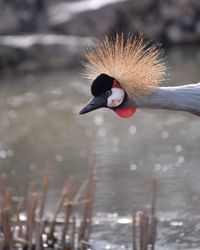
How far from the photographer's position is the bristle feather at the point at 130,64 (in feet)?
9.46

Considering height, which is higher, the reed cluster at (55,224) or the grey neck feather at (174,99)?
the grey neck feather at (174,99)

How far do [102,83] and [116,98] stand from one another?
0.25ft

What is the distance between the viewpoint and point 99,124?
7.29 meters

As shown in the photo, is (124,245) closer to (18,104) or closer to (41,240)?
(41,240)

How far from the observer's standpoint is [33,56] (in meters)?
10.1

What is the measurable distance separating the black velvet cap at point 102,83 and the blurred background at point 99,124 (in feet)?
5.68

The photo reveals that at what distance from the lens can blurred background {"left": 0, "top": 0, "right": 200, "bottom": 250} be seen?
5.07 metres

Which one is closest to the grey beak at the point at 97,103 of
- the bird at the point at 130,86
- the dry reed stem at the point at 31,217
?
the bird at the point at 130,86

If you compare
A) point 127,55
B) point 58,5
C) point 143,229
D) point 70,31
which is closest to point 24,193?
point 143,229

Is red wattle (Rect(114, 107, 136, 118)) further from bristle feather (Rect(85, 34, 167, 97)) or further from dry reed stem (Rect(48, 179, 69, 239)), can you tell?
dry reed stem (Rect(48, 179, 69, 239))

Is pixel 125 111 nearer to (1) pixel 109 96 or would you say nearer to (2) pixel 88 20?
(1) pixel 109 96

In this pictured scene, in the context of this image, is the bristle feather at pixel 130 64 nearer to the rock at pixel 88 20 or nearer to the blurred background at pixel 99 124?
the blurred background at pixel 99 124

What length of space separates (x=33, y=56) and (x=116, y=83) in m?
7.32

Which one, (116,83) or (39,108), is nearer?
(116,83)
